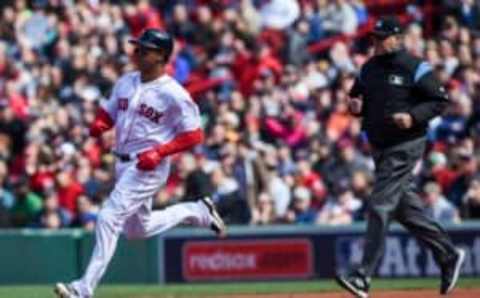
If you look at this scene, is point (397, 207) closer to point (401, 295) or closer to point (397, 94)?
point (397, 94)

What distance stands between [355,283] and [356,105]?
4.40 ft

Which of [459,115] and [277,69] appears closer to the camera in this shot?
[459,115]

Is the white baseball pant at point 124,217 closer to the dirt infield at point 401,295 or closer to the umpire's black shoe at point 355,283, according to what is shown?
the umpire's black shoe at point 355,283

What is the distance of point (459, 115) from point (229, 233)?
130 inches

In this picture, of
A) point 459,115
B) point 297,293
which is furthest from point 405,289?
point 459,115

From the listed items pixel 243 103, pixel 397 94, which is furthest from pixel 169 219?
pixel 243 103

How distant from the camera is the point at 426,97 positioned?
38.5ft

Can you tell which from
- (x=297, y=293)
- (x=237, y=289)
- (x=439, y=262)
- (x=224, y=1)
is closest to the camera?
(x=439, y=262)

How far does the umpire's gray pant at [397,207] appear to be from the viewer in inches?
459

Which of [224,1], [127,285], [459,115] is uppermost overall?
[224,1]

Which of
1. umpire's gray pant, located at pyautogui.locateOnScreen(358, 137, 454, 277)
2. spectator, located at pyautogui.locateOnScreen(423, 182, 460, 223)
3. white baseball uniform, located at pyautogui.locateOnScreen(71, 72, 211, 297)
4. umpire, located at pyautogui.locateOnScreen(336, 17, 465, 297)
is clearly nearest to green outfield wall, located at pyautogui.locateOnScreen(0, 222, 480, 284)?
spectator, located at pyautogui.locateOnScreen(423, 182, 460, 223)

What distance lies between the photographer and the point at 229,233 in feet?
56.4

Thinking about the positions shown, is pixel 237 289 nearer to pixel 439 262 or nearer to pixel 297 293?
pixel 297 293

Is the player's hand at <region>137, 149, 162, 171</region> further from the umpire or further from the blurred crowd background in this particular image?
the blurred crowd background
